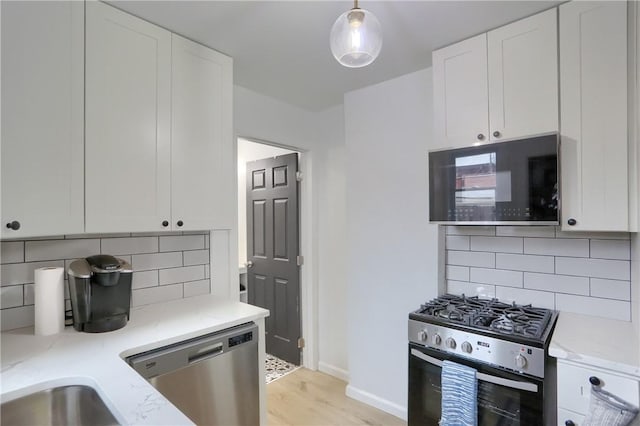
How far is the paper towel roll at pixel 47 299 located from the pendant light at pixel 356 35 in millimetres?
1523

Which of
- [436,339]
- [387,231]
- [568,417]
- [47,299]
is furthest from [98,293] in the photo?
[568,417]

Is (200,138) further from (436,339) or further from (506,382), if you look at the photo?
(506,382)

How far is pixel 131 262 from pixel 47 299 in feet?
1.55

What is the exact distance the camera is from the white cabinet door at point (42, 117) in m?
1.27

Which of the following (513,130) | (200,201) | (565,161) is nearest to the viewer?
(565,161)

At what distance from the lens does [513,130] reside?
175cm

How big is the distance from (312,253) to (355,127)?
1.21 meters

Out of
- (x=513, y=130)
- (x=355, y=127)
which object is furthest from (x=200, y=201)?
(x=513, y=130)

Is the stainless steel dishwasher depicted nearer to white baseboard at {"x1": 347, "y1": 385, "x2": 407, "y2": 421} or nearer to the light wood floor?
the light wood floor

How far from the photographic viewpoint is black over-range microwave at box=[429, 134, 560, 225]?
1602mm

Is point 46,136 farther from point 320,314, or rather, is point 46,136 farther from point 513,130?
point 320,314

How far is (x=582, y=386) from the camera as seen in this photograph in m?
1.32

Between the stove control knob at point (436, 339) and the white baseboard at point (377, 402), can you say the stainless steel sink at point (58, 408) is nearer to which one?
the stove control knob at point (436, 339)

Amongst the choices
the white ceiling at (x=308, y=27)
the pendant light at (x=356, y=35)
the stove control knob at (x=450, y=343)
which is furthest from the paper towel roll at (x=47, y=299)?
the stove control knob at (x=450, y=343)
